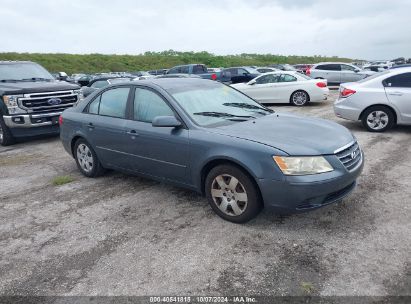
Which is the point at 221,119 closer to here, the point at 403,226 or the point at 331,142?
A: the point at 331,142

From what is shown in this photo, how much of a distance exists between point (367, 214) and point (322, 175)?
1.01 m

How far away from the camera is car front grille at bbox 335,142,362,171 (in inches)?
153

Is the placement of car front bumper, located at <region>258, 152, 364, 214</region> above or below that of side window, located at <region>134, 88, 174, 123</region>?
below

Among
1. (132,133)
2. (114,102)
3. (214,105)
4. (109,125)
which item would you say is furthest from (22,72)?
(214,105)

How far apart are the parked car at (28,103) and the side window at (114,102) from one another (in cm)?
400

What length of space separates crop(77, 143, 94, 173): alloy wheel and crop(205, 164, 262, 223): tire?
8.25ft

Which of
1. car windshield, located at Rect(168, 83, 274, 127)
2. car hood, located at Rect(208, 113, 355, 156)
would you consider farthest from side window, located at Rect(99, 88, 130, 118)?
car hood, located at Rect(208, 113, 355, 156)

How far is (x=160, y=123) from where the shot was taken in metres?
4.25

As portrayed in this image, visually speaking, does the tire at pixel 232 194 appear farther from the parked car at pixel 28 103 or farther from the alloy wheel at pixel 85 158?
the parked car at pixel 28 103

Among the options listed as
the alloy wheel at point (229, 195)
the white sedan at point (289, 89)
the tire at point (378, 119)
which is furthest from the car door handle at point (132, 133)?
the white sedan at point (289, 89)

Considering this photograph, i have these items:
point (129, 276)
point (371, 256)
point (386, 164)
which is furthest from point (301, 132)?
point (386, 164)

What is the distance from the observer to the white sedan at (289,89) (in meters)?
13.8

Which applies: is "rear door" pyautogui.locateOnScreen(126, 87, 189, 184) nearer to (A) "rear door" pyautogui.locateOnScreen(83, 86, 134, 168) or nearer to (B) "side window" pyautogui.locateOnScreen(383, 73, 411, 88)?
(A) "rear door" pyautogui.locateOnScreen(83, 86, 134, 168)

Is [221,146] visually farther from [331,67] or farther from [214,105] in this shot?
[331,67]
